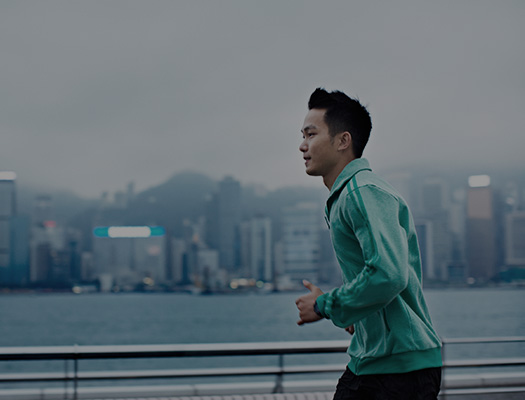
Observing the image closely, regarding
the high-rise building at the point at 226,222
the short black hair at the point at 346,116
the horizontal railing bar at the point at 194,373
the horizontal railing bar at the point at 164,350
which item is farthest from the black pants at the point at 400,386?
the high-rise building at the point at 226,222

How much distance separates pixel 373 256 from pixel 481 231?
211 ft

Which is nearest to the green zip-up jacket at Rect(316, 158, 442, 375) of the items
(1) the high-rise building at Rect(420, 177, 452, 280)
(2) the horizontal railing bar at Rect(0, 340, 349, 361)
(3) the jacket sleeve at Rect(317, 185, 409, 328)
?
(3) the jacket sleeve at Rect(317, 185, 409, 328)

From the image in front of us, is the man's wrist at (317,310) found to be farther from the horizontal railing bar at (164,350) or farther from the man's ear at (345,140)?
the horizontal railing bar at (164,350)

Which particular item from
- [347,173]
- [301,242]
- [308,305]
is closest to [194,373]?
[308,305]

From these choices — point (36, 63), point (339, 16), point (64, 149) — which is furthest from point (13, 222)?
point (339, 16)

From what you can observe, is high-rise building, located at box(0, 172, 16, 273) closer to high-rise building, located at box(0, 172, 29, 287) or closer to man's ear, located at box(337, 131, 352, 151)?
high-rise building, located at box(0, 172, 29, 287)

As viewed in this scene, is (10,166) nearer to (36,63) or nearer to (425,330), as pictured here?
(36,63)

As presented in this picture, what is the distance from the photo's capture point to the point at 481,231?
62281 millimetres

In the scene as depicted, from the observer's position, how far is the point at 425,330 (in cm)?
144

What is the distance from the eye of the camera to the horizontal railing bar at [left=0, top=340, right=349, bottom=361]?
286cm

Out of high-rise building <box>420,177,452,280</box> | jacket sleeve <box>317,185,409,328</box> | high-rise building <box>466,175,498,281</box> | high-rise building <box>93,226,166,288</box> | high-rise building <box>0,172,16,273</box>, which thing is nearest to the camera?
jacket sleeve <box>317,185,409,328</box>

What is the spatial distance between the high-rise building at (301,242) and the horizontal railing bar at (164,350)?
216ft

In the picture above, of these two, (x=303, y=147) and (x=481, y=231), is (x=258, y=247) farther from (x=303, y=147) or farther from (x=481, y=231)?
(x=303, y=147)

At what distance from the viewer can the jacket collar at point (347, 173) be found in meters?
1.44
